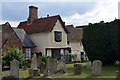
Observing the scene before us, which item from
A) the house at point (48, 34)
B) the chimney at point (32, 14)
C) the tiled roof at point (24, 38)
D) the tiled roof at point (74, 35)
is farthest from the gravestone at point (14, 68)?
the tiled roof at point (74, 35)

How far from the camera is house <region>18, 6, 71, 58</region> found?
153ft

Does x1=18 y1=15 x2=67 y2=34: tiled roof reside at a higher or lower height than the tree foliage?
higher

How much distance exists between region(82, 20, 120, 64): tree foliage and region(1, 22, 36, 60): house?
476 inches

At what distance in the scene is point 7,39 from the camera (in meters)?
42.9

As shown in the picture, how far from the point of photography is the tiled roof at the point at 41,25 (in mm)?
46531

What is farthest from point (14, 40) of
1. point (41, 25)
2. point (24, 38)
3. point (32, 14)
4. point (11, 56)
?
point (11, 56)

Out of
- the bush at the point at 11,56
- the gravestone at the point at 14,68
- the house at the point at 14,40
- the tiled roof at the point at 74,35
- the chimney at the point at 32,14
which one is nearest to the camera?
the gravestone at the point at 14,68

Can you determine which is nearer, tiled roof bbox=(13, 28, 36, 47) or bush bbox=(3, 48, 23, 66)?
bush bbox=(3, 48, 23, 66)

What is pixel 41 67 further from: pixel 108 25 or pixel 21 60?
pixel 108 25

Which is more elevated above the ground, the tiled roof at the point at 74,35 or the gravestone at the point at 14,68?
the tiled roof at the point at 74,35

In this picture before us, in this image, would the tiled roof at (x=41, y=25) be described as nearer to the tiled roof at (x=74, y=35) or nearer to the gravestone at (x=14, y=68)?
the tiled roof at (x=74, y=35)

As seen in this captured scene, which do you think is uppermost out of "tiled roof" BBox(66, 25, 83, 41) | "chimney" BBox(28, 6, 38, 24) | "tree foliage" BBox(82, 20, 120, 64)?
"chimney" BBox(28, 6, 38, 24)

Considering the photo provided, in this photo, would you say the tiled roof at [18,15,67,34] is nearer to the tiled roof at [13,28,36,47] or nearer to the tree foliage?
the tiled roof at [13,28,36,47]

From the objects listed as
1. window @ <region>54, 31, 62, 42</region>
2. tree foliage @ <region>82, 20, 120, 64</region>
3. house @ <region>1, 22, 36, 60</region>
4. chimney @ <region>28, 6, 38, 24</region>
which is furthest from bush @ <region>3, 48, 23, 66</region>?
chimney @ <region>28, 6, 38, 24</region>
